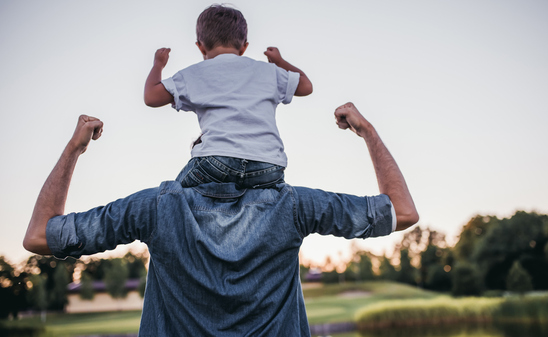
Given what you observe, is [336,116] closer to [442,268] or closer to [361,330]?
[361,330]

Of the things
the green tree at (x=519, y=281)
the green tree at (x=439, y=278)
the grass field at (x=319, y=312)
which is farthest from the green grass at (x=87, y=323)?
the green tree at (x=439, y=278)

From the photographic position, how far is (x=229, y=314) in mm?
1234

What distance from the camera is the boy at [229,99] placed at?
1.36m

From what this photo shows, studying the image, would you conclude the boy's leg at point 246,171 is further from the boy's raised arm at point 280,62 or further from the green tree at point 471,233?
the green tree at point 471,233

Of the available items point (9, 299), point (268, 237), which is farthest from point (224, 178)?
point (9, 299)

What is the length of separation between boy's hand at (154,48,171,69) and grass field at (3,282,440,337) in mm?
39713

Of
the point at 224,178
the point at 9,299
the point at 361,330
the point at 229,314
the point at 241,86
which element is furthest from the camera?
the point at 361,330

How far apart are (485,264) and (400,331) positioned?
438 inches

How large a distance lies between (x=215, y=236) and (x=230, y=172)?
0.20 m

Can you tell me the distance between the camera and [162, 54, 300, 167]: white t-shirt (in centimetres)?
139

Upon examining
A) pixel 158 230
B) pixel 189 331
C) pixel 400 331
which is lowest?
pixel 400 331

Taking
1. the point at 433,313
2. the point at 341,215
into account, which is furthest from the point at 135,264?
the point at 341,215

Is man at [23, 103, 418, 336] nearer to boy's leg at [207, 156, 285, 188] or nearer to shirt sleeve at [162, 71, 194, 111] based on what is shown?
boy's leg at [207, 156, 285, 188]

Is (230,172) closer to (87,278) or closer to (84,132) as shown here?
(84,132)
